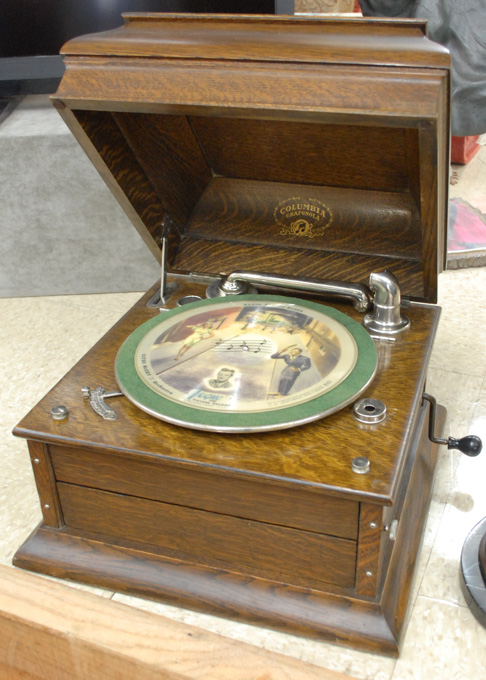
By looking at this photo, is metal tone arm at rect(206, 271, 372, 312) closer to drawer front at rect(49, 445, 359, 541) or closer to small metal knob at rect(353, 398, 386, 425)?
small metal knob at rect(353, 398, 386, 425)

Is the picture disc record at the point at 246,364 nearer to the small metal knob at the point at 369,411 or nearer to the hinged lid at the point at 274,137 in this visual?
the small metal knob at the point at 369,411

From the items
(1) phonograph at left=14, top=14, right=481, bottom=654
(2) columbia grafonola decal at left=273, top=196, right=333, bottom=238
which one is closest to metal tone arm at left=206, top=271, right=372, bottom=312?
(1) phonograph at left=14, top=14, right=481, bottom=654

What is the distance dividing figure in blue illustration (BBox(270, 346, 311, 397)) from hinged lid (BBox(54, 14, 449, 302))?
1.03 ft

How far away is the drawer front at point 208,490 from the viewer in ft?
3.70

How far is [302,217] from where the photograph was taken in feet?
5.16

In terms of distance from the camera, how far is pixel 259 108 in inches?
45.5

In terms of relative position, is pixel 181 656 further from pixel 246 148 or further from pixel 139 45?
pixel 246 148

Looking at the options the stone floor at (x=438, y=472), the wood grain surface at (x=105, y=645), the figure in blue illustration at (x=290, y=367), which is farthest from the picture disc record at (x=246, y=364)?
the wood grain surface at (x=105, y=645)

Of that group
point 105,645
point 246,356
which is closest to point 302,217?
point 246,356

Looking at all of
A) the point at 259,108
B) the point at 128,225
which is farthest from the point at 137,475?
the point at 128,225

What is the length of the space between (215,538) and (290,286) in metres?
0.51

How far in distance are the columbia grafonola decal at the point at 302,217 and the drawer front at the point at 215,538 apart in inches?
25.1

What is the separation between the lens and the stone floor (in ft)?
3.89

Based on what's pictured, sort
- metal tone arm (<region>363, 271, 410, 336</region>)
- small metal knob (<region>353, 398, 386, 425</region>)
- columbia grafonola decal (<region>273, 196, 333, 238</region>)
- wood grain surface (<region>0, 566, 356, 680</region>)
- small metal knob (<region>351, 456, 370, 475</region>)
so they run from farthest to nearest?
Answer: 1. columbia grafonola decal (<region>273, 196, 333, 238</region>)
2. metal tone arm (<region>363, 271, 410, 336</region>)
3. small metal knob (<region>353, 398, 386, 425</region>)
4. small metal knob (<region>351, 456, 370, 475</region>)
5. wood grain surface (<region>0, 566, 356, 680</region>)
